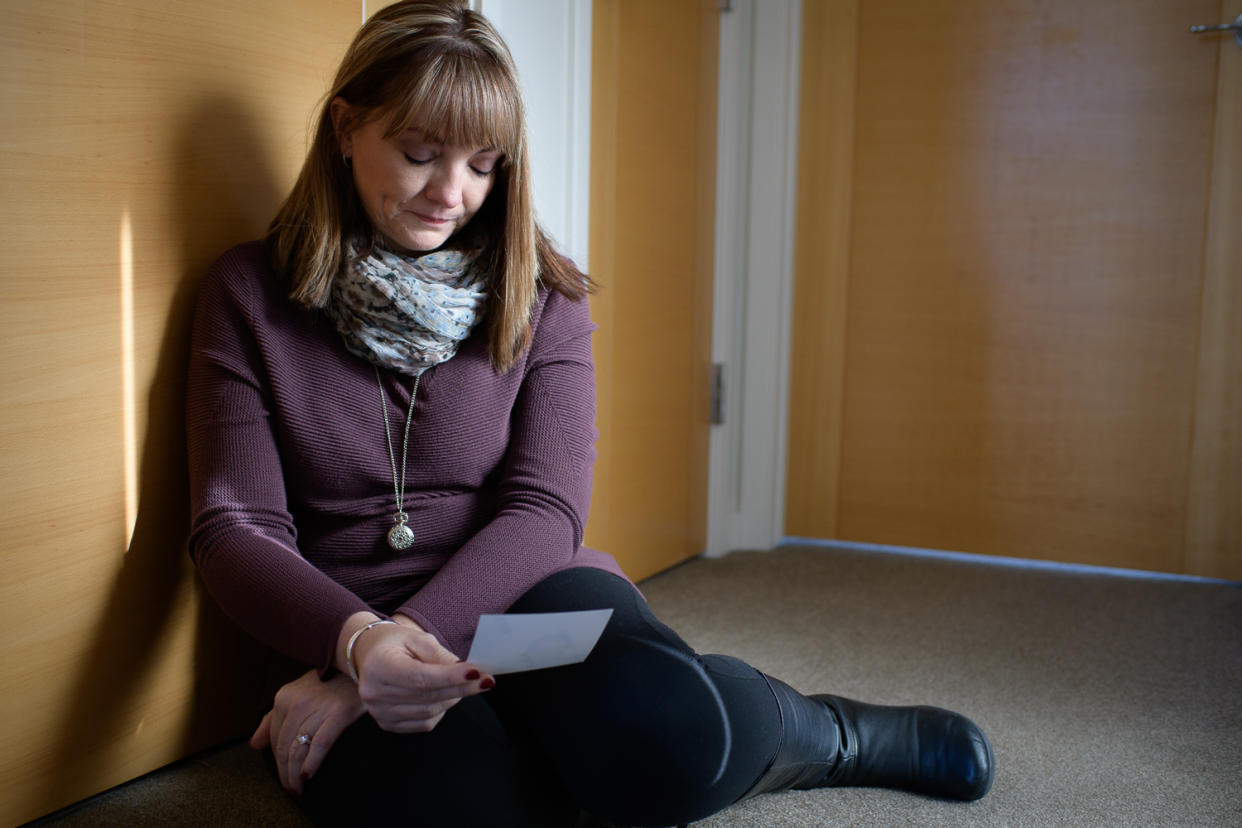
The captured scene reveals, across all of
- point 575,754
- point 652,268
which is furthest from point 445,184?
point 652,268

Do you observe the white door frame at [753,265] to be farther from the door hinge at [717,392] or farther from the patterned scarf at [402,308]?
the patterned scarf at [402,308]

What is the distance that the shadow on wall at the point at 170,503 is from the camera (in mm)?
1054

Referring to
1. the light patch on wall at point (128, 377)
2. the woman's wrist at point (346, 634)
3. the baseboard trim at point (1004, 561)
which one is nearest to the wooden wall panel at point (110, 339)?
the light patch on wall at point (128, 377)

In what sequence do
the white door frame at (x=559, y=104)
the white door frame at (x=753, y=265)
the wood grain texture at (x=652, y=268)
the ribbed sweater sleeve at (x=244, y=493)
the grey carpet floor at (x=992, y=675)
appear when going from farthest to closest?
1. the white door frame at (x=753, y=265)
2. the wood grain texture at (x=652, y=268)
3. the white door frame at (x=559, y=104)
4. the grey carpet floor at (x=992, y=675)
5. the ribbed sweater sleeve at (x=244, y=493)

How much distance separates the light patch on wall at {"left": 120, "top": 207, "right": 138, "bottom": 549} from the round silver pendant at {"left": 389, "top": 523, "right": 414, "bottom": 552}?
0.90 ft

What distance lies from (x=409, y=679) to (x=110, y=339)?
50cm

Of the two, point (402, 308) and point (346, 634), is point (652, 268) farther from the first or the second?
point (346, 634)

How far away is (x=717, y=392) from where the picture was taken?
220cm

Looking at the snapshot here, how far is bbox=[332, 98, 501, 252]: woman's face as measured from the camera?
992 mm

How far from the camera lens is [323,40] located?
1215 mm

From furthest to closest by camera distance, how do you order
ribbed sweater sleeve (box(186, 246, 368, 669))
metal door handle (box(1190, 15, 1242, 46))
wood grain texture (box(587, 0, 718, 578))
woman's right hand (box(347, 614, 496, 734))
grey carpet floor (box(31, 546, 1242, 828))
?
metal door handle (box(1190, 15, 1242, 46)) < wood grain texture (box(587, 0, 718, 578)) < grey carpet floor (box(31, 546, 1242, 828)) < ribbed sweater sleeve (box(186, 246, 368, 669)) < woman's right hand (box(347, 614, 496, 734))

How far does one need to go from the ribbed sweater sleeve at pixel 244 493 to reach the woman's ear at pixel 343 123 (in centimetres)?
14

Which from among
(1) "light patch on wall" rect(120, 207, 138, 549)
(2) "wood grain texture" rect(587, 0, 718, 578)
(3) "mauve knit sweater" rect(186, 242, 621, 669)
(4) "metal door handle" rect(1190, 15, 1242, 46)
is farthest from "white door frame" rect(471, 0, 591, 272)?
(4) "metal door handle" rect(1190, 15, 1242, 46)

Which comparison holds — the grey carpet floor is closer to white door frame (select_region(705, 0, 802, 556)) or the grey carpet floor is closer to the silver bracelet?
white door frame (select_region(705, 0, 802, 556))
